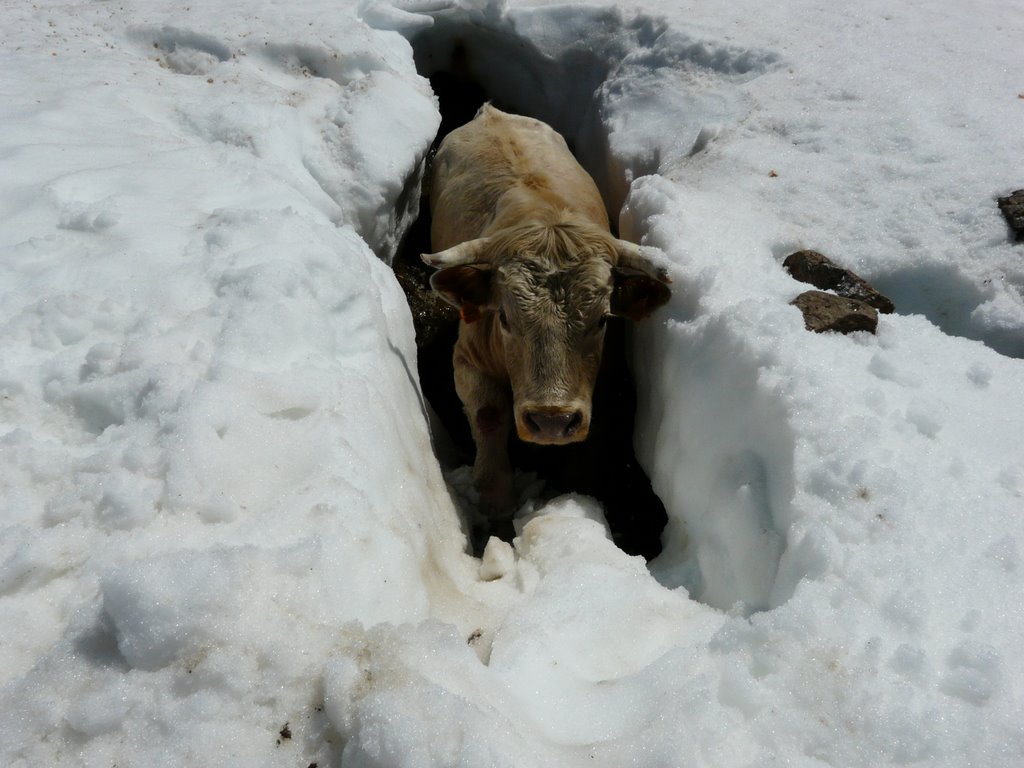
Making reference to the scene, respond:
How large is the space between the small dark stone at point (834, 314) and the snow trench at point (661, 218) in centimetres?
40

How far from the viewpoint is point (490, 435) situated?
4.94m

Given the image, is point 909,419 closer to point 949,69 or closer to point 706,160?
point 706,160

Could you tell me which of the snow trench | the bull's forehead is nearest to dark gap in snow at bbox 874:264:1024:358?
the snow trench

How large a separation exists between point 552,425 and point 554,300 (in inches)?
29.0

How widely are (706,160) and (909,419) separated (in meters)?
3.00

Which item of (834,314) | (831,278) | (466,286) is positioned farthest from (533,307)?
(831,278)

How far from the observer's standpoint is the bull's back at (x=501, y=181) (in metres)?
5.18

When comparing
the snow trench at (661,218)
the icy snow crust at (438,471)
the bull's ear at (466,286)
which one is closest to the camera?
the icy snow crust at (438,471)

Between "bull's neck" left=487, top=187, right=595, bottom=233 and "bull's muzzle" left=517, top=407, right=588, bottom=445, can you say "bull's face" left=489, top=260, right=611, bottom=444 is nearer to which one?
"bull's muzzle" left=517, top=407, right=588, bottom=445

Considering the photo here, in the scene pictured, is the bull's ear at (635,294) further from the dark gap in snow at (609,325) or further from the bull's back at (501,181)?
the dark gap in snow at (609,325)

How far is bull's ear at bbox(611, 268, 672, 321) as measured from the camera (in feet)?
13.9

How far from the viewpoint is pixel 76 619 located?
2.15 m

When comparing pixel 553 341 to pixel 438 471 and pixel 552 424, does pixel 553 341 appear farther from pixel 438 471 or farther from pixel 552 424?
pixel 438 471

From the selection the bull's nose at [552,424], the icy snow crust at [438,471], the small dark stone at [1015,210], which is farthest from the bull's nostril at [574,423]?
the small dark stone at [1015,210]
